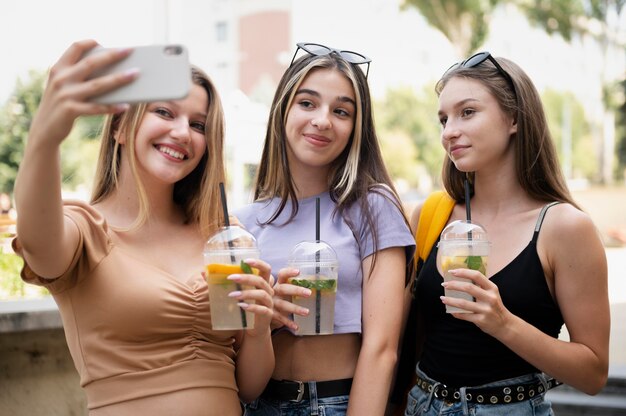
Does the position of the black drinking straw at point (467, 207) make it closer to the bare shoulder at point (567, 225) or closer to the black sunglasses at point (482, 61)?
the bare shoulder at point (567, 225)

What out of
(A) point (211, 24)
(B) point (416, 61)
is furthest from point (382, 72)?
(A) point (211, 24)

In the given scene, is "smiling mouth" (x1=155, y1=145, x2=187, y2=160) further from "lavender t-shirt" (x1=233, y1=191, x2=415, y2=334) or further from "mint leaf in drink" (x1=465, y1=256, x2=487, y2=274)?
"mint leaf in drink" (x1=465, y1=256, x2=487, y2=274)

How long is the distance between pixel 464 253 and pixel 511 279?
0.81ft

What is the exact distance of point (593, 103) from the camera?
29.4m

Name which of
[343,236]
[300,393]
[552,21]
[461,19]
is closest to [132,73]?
[343,236]

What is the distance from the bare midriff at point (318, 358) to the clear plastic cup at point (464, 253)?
0.40m

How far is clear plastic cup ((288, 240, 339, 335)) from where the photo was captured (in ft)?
8.07

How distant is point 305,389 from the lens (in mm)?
2553

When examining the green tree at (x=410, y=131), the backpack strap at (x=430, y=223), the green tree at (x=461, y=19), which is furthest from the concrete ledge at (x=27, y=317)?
the green tree at (x=410, y=131)

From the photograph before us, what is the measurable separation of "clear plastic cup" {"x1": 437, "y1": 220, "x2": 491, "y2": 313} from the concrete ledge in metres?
2.02

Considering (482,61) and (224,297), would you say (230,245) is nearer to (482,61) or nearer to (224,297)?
(224,297)

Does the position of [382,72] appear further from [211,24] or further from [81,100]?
[81,100]

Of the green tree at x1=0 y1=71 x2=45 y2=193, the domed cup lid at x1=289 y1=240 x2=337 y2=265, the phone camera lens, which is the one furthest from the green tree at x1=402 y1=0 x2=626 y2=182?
the phone camera lens

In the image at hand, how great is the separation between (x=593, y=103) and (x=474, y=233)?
95.9ft
